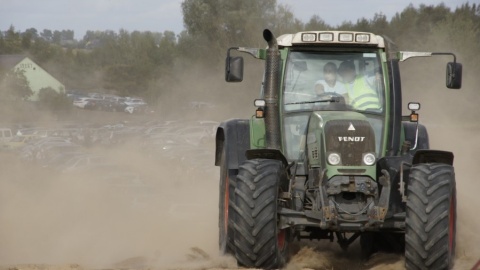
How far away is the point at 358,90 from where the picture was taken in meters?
11.4

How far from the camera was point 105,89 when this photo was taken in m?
86.2

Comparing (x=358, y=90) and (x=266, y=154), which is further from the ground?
(x=358, y=90)

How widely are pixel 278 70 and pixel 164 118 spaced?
169 feet

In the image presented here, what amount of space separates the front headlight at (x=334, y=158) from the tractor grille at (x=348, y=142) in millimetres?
32

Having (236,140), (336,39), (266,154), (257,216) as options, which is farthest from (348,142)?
(236,140)

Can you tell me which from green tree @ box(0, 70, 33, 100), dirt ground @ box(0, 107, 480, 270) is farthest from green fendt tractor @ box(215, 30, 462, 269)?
green tree @ box(0, 70, 33, 100)

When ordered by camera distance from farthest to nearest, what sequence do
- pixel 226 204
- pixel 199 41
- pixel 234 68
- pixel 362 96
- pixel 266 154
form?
pixel 199 41 → pixel 226 204 → pixel 362 96 → pixel 234 68 → pixel 266 154

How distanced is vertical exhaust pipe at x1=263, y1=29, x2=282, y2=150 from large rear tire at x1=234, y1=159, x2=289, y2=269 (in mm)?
1089

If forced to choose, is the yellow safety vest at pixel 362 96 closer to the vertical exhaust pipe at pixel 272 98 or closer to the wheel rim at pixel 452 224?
the vertical exhaust pipe at pixel 272 98

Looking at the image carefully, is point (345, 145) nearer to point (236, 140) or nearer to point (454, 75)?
point (454, 75)

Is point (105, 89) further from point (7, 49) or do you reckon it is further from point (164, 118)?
point (164, 118)

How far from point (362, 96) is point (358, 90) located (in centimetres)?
8

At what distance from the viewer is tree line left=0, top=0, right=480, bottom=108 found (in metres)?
50.6

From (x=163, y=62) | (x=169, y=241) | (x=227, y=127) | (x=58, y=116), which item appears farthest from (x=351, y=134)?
(x=163, y=62)
